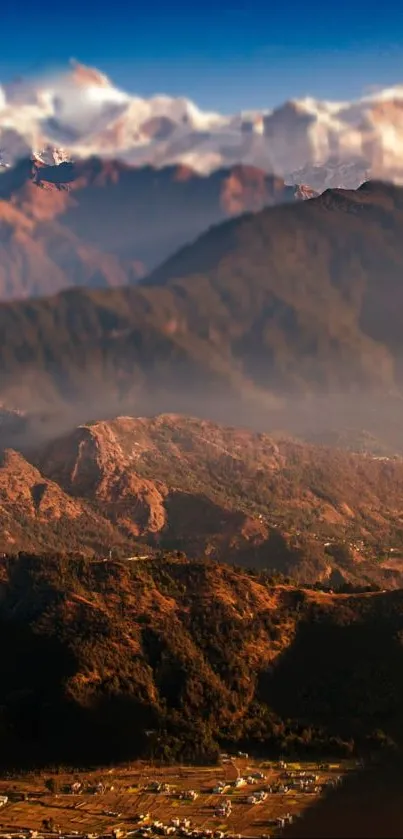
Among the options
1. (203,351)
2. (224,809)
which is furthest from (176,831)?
(203,351)

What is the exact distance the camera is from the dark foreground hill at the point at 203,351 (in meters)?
176

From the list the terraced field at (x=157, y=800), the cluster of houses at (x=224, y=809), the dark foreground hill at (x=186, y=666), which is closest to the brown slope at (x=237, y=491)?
the dark foreground hill at (x=186, y=666)

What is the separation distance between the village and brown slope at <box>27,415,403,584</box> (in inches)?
2147

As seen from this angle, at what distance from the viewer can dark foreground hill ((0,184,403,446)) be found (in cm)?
17612

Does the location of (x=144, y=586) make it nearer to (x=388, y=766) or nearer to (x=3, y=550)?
(x=388, y=766)

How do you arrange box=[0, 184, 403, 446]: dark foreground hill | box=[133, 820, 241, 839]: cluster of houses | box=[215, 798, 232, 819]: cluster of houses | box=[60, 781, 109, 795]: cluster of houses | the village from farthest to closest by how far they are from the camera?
box=[0, 184, 403, 446]: dark foreground hill < box=[60, 781, 109, 795]: cluster of houses < box=[215, 798, 232, 819]: cluster of houses < the village < box=[133, 820, 241, 839]: cluster of houses

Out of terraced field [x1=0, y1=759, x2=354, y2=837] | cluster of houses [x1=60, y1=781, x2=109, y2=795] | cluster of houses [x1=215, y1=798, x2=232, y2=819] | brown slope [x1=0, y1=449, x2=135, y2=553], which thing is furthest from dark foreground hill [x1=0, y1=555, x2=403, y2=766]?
brown slope [x1=0, y1=449, x2=135, y2=553]

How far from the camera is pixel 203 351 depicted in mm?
181250

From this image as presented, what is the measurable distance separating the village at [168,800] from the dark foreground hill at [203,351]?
111 meters

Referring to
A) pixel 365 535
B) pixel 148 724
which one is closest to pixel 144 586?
pixel 148 724

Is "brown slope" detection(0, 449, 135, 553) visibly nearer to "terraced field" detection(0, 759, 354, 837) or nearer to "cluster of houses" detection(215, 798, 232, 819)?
"terraced field" detection(0, 759, 354, 837)

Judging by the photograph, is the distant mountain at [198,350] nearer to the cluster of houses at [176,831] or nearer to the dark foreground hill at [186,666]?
the dark foreground hill at [186,666]

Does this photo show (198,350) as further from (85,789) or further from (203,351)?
(85,789)

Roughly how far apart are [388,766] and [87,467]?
289ft
